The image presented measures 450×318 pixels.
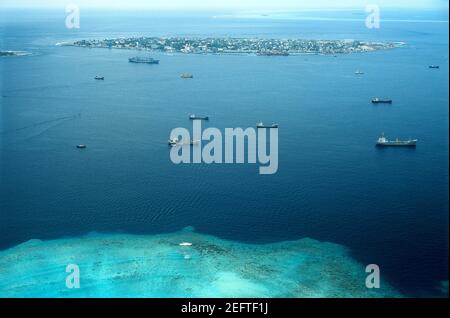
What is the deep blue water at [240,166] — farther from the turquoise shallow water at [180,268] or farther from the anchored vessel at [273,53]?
the anchored vessel at [273,53]

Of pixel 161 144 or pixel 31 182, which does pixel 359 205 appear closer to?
pixel 161 144

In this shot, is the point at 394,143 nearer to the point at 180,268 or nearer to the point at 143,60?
the point at 180,268

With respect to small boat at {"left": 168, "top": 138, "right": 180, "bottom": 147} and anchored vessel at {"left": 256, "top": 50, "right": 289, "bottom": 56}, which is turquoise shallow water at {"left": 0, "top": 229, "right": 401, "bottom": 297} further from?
anchored vessel at {"left": 256, "top": 50, "right": 289, "bottom": 56}

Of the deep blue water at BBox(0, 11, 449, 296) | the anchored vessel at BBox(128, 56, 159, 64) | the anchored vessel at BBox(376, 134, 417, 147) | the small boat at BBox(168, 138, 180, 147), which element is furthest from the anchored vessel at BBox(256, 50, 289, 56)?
the small boat at BBox(168, 138, 180, 147)

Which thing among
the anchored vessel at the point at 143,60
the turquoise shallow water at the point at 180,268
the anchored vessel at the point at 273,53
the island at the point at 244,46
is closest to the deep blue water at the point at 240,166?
the turquoise shallow water at the point at 180,268

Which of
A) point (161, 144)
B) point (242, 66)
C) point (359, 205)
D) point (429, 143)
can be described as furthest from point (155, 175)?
point (242, 66)
